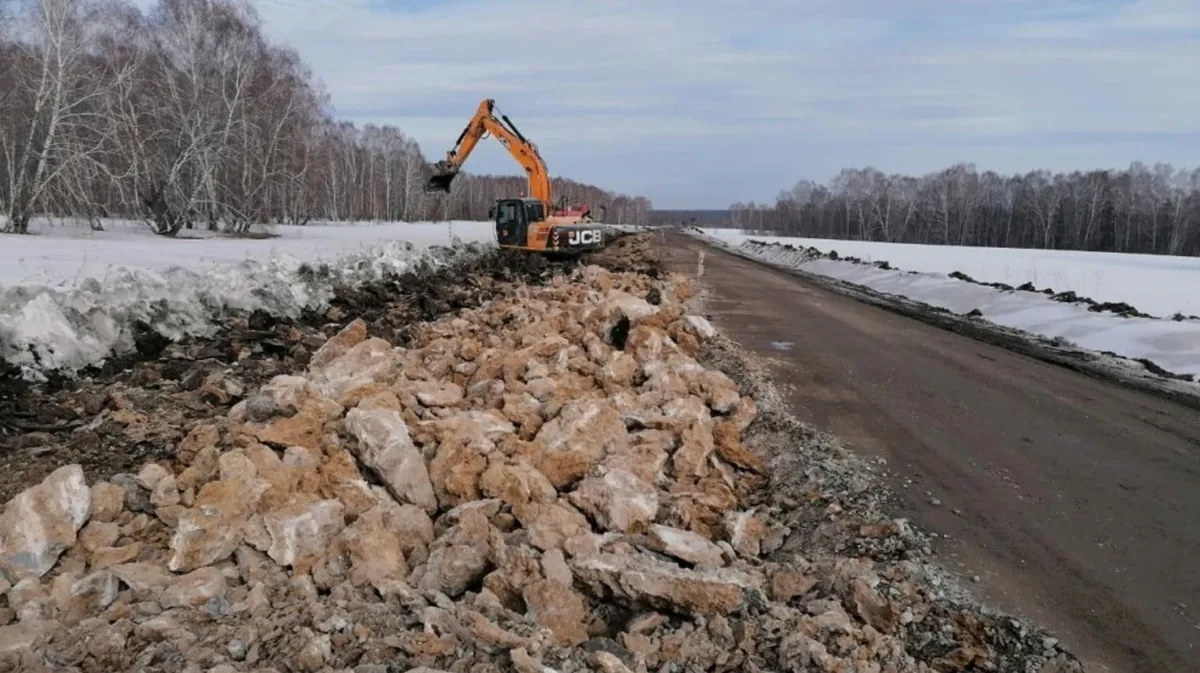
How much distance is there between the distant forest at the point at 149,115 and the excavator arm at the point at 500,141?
8449 millimetres

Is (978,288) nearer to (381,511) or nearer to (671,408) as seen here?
(671,408)

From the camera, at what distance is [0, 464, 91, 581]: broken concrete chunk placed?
12.3 ft

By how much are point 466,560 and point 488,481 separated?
890mm

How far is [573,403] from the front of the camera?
5887 mm

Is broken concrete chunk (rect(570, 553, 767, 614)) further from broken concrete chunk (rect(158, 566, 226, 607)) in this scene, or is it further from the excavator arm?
the excavator arm

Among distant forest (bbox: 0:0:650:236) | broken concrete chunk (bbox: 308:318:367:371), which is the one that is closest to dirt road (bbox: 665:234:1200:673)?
broken concrete chunk (bbox: 308:318:367:371)

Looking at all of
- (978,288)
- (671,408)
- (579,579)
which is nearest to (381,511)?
(579,579)

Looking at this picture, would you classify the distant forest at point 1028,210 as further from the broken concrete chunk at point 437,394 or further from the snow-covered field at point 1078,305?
the broken concrete chunk at point 437,394

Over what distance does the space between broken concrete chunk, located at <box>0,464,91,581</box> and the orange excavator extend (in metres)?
17.7

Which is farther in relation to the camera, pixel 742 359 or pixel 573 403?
pixel 742 359

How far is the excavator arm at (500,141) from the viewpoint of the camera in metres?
21.6

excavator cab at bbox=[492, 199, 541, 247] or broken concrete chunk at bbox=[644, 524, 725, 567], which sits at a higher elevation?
excavator cab at bbox=[492, 199, 541, 247]

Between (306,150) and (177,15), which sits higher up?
(177,15)

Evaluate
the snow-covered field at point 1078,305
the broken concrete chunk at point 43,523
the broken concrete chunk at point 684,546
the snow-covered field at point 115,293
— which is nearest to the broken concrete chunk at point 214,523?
the broken concrete chunk at point 43,523
